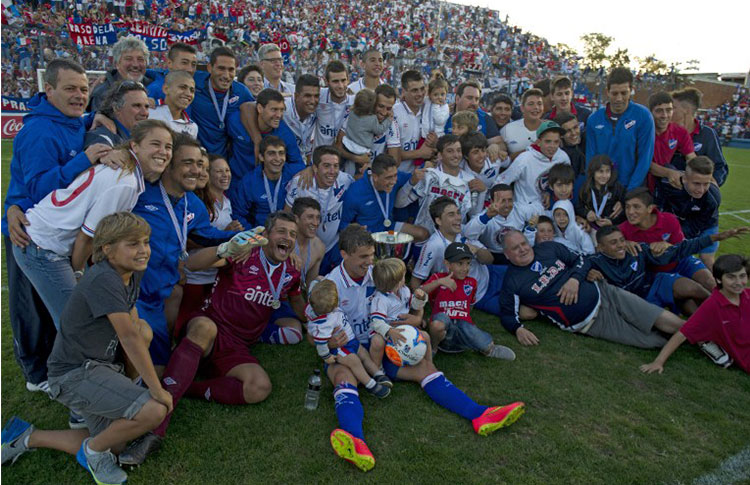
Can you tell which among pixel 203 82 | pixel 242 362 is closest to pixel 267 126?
pixel 203 82

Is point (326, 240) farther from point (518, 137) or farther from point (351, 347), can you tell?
point (518, 137)

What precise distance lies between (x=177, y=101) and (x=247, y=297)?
2.10 metres

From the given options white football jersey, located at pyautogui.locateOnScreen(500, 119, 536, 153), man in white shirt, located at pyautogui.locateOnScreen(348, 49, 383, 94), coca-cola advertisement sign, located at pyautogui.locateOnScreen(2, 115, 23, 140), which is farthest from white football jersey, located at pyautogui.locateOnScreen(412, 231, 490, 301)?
coca-cola advertisement sign, located at pyautogui.locateOnScreen(2, 115, 23, 140)

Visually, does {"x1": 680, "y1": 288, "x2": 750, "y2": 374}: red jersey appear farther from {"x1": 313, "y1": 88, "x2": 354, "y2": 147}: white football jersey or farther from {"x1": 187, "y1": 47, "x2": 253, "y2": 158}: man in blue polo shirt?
{"x1": 187, "y1": 47, "x2": 253, "y2": 158}: man in blue polo shirt

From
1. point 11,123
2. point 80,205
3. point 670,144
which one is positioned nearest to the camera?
point 80,205

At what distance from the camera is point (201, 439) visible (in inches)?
127

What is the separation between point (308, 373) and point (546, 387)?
1995 mm

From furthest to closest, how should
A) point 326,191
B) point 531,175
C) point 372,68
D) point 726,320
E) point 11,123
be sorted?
point 11,123 → point 372,68 → point 531,175 → point 326,191 → point 726,320

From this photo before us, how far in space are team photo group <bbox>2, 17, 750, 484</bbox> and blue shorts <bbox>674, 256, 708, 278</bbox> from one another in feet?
0.19

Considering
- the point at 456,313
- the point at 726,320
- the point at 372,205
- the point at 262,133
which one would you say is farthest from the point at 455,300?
the point at 262,133

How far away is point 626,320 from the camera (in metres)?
4.87

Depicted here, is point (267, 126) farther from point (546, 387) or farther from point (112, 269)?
point (546, 387)

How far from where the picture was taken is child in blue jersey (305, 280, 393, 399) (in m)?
3.71

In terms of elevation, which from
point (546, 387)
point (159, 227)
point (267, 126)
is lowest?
point (546, 387)
